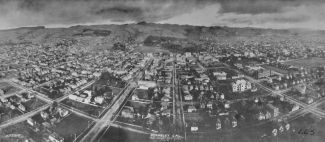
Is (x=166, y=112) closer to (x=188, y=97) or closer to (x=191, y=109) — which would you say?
(x=191, y=109)

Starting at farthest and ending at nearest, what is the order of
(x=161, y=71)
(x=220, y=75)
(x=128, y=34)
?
(x=128, y=34)
(x=220, y=75)
(x=161, y=71)

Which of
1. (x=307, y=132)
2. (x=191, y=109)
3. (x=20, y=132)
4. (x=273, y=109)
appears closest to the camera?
(x=307, y=132)

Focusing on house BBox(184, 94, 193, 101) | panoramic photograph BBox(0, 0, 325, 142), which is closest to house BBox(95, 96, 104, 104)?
panoramic photograph BBox(0, 0, 325, 142)

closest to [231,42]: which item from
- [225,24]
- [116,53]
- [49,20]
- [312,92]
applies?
[225,24]

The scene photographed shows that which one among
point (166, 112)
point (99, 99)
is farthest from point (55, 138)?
point (166, 112)

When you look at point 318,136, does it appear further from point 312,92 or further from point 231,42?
point 231,42

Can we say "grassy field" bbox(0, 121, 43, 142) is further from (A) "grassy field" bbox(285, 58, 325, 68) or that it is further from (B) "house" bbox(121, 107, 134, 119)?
(A) "grassy field" bbox(285, 58, 325, 68)
